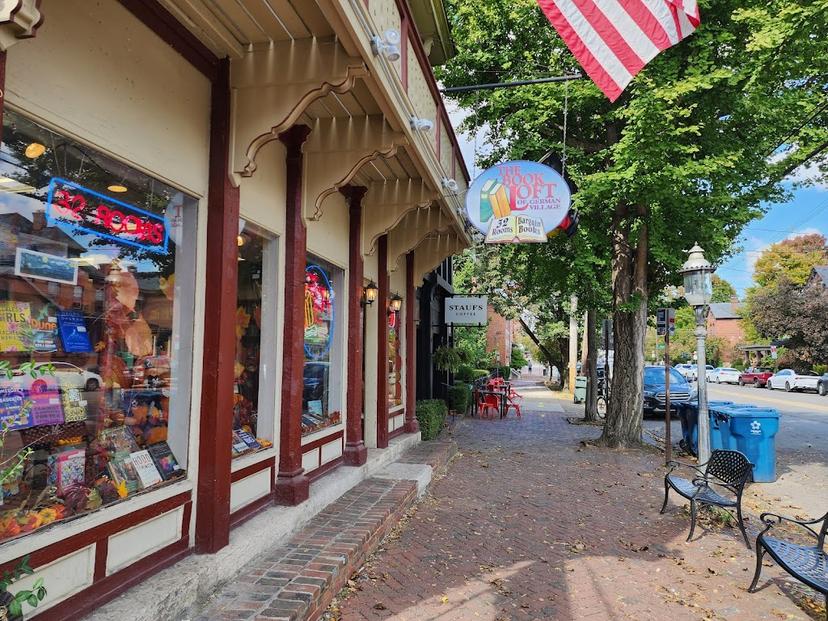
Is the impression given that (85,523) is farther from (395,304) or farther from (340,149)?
(395,304)

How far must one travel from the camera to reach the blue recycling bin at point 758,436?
857cm

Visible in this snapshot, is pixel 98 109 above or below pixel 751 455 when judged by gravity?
above

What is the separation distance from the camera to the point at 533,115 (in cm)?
1012

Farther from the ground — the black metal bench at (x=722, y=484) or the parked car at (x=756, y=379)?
the black metal bench at (x=722, y=484)

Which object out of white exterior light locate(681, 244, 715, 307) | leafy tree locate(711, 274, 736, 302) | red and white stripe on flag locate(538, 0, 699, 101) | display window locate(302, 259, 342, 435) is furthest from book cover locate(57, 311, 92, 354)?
leafy tree locate(711, 274, 736, 302)

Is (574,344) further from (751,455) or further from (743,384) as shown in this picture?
(743,384)

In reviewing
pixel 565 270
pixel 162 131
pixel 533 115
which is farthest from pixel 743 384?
pixel 162 131

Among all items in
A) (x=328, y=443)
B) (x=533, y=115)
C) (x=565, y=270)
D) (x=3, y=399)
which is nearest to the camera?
(x=3, y=399)

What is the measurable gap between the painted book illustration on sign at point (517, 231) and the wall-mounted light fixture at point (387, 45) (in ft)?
10.7

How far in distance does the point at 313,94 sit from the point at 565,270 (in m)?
9.02

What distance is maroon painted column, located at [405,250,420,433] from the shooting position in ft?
33.3

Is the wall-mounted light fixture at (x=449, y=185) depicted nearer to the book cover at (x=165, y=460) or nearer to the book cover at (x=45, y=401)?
the book cover at (x=165, y=460)

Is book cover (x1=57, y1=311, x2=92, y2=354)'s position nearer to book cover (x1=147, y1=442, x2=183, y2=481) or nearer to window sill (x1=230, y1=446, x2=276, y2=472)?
book cover (x1=147, y1=442, x2=183, y2=481)

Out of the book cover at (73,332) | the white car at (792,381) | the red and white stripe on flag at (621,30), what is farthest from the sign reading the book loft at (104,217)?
the white car at (792,381)
